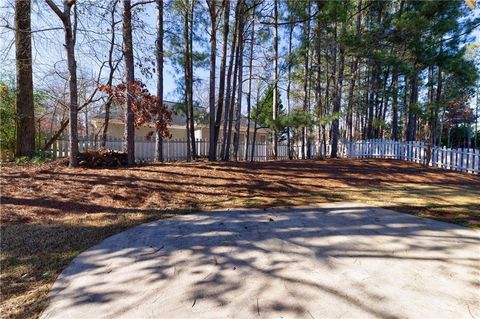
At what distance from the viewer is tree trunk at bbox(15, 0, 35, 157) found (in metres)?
7.64

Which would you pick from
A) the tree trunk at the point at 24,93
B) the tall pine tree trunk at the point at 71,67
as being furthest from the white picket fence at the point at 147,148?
the tall pine tree trunk at the point at 71,67

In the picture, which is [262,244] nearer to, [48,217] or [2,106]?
[48,217]

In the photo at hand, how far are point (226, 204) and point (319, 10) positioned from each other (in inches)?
351

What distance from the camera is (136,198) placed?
5223 mm

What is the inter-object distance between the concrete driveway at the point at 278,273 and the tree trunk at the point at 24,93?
7252 mm

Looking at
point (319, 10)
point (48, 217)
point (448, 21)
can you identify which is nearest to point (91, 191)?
point (48, 217)

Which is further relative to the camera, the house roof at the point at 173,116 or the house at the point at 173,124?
the house at the point at 173,124

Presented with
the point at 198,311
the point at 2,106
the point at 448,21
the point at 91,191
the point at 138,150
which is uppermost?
the point at 448,21

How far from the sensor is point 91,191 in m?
5.28

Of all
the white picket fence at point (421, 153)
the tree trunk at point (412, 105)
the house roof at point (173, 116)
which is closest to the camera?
the white picket fence at point (421, 153)

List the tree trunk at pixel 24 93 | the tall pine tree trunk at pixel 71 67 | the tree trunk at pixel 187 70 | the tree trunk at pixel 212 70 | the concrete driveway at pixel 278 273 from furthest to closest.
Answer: the tree trunk at pixel 187 70
the tree trunk at pixel 212 70
the tree trunk at pixel 24 93
the tall pine tree trunk at pixel 71 67
the concrete driveway at pixel 278 273

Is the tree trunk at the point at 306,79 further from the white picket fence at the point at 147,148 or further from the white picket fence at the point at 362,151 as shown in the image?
the white picket fence at the point at 147,148

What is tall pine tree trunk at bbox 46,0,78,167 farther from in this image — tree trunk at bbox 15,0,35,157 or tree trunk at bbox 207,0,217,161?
tree trunk at bbox 207,0,217,161

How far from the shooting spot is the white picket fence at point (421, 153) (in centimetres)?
921
